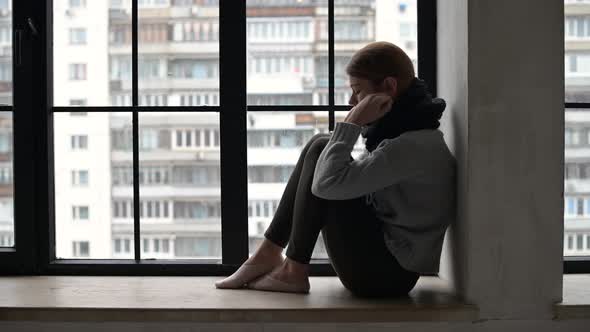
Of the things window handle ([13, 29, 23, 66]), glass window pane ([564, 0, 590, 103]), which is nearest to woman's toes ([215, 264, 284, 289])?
window handle ([13, 29, 23, 66])

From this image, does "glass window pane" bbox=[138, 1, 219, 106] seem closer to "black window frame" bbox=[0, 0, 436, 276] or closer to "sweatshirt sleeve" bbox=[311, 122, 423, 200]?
"black window frame" bbox=[0, 0, 436, 276]

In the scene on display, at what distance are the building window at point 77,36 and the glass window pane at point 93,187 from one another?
281 millimetres

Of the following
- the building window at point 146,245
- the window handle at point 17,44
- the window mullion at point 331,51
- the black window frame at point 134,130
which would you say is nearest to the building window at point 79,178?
the black window frame at point 134,130

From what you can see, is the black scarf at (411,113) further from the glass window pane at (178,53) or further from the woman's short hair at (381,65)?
the glass window pane at (178,53)

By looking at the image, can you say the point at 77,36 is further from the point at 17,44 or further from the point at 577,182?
the point at 577,182

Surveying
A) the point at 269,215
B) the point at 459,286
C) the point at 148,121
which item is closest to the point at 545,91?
the point at 459,286

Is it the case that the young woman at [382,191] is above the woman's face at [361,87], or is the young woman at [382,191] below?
below

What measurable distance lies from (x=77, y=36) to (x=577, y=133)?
6.40ft

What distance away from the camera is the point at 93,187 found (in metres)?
2.78

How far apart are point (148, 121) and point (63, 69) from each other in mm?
389

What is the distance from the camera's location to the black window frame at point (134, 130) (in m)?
2.61

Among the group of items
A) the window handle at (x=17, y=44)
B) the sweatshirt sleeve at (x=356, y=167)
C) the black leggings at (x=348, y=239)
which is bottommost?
the black leggings at (x=348, y=239)

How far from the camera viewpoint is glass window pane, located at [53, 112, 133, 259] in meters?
2.72

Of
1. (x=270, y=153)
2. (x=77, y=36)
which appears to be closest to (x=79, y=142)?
(x=77, y=36)
